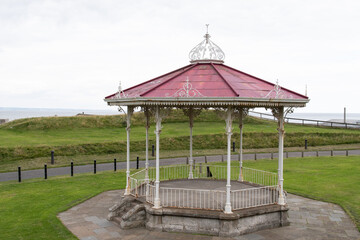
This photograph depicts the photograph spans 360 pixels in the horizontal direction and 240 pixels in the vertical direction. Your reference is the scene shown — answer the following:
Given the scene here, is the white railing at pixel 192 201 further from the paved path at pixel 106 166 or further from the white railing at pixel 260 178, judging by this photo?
the paved path at pixel 106 166

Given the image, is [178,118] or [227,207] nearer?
[227,207]

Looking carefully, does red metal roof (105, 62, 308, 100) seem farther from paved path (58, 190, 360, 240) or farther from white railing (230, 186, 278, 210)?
paved path (58, 190, 360, 240)

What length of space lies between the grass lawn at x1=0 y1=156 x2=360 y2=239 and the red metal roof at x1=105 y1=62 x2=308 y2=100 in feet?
17.4

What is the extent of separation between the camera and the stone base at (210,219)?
11312mm

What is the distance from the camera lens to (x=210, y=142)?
35.0 meters

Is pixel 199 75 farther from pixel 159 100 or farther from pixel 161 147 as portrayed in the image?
pixel 161 147

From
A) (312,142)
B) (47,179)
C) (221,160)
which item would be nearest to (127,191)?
(47,179)

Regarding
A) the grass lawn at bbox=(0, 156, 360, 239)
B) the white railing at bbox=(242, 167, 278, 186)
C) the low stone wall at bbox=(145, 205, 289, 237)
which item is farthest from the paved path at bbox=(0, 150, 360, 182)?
the low stone wall at bbox=(145, 205, 289, 237)

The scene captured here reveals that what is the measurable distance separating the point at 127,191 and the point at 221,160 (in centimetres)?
1507

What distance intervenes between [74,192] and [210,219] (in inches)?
333

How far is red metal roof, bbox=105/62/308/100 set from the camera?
11812 millimetres

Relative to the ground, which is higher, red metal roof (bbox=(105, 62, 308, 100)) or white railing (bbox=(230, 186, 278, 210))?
red metal roof (bbox=(105, 62, 308, 100))

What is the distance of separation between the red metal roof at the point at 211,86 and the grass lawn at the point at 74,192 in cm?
529

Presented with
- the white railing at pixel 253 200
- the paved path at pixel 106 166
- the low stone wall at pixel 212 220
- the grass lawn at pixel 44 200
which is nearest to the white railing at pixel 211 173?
the paved path at pixel 106 166
